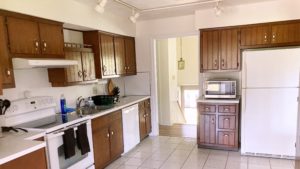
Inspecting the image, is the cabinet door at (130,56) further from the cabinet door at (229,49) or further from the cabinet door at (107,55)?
the cabinet door at (229,49)

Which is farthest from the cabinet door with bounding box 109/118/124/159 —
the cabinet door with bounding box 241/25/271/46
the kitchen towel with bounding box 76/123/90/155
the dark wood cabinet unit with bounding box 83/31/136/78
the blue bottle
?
the cabinet door with bounding box 241/25/271/46

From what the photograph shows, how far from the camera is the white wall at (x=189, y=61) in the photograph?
7.23m

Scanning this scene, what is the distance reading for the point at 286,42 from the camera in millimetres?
3475

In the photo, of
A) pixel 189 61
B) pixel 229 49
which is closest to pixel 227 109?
pixel 229 49

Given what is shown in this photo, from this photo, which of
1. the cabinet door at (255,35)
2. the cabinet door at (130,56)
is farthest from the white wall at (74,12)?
the cabinet door at (255,35)

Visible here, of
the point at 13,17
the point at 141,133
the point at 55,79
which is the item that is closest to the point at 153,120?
the point at 141,133

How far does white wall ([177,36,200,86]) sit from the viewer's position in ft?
23.7

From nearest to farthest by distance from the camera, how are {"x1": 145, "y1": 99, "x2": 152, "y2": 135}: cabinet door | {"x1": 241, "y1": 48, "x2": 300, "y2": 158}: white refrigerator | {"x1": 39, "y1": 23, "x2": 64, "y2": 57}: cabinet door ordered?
{"x1": 39, "y1": 23, "x2": 64, "y2": 57}: cabinet door
{"x1": 241, "y1": 48, "x2": 300, "y2": 158}: white refrigerator
{"x1": 145, "y1": 99, "x2": 152, "y2": 135}: cabinet door

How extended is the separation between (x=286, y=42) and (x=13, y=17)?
382 cm

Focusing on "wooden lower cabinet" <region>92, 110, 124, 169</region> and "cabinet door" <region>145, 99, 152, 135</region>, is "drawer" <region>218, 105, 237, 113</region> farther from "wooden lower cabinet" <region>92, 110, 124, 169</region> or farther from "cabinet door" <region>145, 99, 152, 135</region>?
"wooden lower cabinet" <region>92, 110, 124, 169</region>

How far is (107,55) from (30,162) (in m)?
2.31

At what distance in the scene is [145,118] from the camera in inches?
175

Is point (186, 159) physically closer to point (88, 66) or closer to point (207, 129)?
point (207, 129)

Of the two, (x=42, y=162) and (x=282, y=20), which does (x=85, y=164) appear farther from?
(x=282, y=20)
